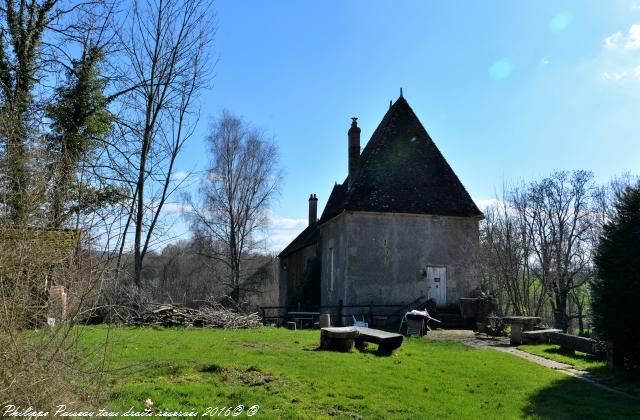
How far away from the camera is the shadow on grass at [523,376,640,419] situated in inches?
306

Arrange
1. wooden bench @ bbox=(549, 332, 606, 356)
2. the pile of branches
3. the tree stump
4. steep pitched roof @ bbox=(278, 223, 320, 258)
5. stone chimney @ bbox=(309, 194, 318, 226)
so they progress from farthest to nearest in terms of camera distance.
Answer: stone chimney @ bbox=(309, 194, 318, 226) → steep pitched roof @ bbox=(278, 223, 320, 258) → the pile of branches → wooden bench @ bbox=(549, 332, 606, 356) → the tree stump

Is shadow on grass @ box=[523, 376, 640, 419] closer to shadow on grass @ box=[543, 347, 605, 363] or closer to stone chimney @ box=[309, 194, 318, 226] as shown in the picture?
shadow on grass @ box=[543, 347, 605, 363]

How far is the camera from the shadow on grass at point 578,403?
7.78 metres

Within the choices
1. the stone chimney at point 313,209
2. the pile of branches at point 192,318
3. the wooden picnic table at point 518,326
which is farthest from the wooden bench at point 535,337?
the stone chimney at point 313,209

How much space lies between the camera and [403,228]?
23.5m

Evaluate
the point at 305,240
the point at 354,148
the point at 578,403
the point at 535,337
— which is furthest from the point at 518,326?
the point at 305,240

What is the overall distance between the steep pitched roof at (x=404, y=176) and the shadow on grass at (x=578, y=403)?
14073 millimetres

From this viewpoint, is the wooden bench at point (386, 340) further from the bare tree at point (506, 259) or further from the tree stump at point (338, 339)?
the bare tree at point (506, 259)

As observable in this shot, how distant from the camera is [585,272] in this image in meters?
35.8

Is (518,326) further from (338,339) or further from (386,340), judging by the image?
(338,339)

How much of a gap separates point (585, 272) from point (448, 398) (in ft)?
105

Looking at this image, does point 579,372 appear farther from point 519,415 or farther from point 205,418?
point 205,418

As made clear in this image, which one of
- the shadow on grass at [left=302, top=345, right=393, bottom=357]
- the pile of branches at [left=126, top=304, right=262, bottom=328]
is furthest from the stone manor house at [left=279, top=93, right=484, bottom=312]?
the shadow on grass at [left=302, top=345, right=393, bottom=357]

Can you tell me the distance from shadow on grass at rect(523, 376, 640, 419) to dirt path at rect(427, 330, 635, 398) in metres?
0.52
